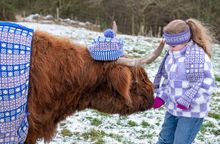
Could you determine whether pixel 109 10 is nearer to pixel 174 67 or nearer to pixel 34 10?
pixel 34 10

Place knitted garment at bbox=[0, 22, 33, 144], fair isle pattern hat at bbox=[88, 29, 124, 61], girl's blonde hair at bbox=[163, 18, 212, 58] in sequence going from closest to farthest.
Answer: knitted garment at bbox=[0, 22, 33, 144] → fair isle pattern hat at bbox=[88, 29, 124, 61] → girl's blonde hair at bbox=[163, 18, 212, 58]

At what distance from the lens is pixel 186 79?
153 inches

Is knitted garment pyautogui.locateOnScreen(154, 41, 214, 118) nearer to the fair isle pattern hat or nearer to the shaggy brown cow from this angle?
the shaggy brown cow

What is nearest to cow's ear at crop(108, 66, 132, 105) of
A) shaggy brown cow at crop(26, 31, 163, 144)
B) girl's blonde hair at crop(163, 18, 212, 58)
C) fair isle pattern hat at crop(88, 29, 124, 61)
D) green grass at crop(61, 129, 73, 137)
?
shaggy brown cow at crop(26, 31, 163, 144)

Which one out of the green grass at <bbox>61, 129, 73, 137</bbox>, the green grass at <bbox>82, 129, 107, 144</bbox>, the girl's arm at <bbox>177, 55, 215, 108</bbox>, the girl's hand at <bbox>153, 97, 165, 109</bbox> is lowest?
the green grass at <bbox>82, 129, 107, 144</bbox>

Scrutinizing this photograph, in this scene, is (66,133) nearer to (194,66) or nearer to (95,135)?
(95,135)

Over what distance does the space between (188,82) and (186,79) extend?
4 cm

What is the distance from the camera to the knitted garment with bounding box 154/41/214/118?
12.4 ft

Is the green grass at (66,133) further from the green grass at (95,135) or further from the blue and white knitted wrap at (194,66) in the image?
the blue and white knitted wrap at (194,66)

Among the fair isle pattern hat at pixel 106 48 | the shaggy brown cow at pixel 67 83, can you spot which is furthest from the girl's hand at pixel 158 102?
the fair isle pattern hat at pixel 106 48

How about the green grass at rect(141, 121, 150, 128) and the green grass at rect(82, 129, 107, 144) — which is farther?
the green grass at rect(141, 121, 150, 128)

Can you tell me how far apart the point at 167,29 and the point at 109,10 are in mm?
19695

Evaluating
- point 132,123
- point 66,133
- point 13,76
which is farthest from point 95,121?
point 13,76

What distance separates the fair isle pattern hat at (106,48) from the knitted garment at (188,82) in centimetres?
87
